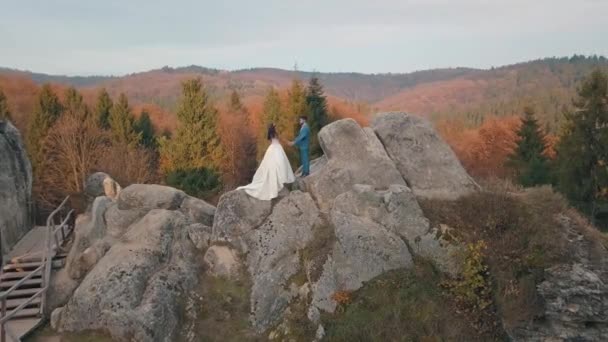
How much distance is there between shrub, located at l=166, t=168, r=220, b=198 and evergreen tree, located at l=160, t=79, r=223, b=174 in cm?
45

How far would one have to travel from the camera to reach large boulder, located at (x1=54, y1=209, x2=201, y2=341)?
1722 centimetres

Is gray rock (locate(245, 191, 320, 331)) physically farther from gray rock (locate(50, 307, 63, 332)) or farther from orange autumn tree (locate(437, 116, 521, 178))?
orange autumn tree (locate(437, 116, 521, 178))

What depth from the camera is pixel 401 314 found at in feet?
52.1

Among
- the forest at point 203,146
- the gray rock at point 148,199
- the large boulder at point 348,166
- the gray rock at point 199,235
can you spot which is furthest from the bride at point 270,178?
the forest at point 203,146

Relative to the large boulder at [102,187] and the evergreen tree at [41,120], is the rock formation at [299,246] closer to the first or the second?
the large boulder at [102,187]

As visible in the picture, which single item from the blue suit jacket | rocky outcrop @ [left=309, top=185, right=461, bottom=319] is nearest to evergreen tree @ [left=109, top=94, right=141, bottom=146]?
the blue suit jacket

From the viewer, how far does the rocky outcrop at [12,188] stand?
24539mm

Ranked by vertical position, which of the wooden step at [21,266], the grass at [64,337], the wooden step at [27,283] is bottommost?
the grass at [64,337]

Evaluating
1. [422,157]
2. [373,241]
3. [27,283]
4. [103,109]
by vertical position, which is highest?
[422,157]

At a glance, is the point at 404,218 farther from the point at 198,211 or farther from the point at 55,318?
the point at 55,318

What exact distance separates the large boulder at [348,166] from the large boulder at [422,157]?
56cm

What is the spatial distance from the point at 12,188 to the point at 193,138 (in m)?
23.9

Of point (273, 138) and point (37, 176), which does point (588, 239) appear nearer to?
point (273, 138)

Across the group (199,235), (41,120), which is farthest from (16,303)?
(41,120)
